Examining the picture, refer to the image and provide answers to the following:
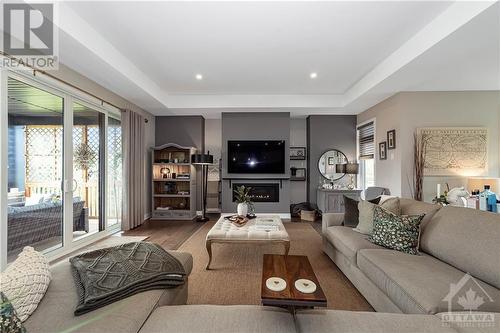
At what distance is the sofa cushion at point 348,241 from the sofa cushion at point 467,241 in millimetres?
475

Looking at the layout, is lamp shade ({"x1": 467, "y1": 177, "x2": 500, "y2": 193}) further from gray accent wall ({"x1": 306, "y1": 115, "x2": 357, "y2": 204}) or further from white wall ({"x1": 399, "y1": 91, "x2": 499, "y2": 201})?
gray accent wall ({"x1": 306, "y1": 115, "x2": 357, "y2": 204})

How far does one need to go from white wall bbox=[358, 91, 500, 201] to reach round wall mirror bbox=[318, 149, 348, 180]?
1.70m

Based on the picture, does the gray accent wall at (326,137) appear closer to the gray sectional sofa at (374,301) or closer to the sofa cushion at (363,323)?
the gray sectional sofa at (374,301)

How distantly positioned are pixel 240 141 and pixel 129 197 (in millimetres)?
2731

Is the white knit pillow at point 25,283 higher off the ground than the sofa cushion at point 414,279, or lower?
higher

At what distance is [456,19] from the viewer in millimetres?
2225

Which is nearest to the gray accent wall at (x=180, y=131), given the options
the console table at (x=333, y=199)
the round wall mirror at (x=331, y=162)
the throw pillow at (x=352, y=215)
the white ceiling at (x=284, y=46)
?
the white ceiling at (x=284, y=46)

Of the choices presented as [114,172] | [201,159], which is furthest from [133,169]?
[201,159]

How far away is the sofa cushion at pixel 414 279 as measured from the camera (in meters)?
1.36

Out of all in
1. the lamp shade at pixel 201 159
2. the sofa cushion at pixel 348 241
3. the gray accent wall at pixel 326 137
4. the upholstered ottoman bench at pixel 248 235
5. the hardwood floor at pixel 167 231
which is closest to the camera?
the sofa cushion at pixel 348 241

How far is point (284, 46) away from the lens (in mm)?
3037

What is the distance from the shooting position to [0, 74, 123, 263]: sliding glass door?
259 centimetres

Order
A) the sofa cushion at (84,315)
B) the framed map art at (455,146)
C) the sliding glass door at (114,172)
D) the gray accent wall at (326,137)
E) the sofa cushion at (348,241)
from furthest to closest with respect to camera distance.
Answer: the gray accent wall at (326,137) → the sliding glass door at (114,172) → the framed map art at (455,146) → the sofa cushion at (348,241) → the sofa cushion at (84,315)

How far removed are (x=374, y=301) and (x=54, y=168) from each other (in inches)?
161
